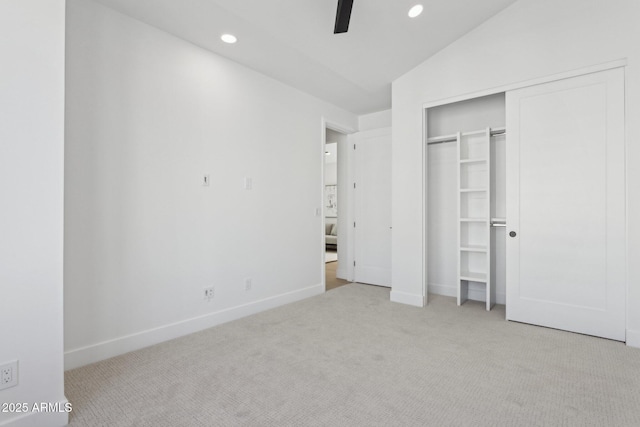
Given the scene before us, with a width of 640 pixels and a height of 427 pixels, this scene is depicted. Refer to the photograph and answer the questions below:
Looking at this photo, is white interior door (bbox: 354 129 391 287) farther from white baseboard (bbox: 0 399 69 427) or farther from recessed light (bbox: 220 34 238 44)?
white baseboard (bbox: 0 399 69 427)

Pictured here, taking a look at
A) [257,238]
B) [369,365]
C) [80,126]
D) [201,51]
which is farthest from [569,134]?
[80,126]

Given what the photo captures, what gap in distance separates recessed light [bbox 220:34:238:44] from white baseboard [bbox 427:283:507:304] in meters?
3.67

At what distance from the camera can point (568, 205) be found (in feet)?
9.68

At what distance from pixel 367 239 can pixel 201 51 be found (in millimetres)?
3259

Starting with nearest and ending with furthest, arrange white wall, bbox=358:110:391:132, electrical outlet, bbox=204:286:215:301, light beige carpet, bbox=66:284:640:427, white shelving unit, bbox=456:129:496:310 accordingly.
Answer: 1. light beige carpet, bbox=66:284:640:427
2. electrical outlet, bbox=204:286:215:301
3. white shelving unit, bbox=456:129:496:310
4. white wall, bbox=358:110:391:132

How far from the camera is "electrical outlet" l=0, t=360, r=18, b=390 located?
1521 millimetres

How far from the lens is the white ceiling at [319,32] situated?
8.31 ft

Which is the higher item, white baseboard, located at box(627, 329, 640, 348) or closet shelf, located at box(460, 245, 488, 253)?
closet shelf, located at box(460, 245, 488, 253)

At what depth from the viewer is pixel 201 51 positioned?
3018 millimetres

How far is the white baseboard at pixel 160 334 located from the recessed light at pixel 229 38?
8.22ft

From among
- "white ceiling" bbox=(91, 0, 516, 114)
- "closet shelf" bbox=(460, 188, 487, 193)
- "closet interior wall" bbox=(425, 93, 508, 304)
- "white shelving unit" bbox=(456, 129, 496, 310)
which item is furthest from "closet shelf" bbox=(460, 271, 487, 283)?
"white ceiling" bbox=(91, 0, 516, 114)

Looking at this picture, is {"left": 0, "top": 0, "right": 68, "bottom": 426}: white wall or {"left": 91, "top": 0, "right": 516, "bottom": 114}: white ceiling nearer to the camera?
{"left": 0, "top": 0, "right": 68, "bottom": 426}: white wall

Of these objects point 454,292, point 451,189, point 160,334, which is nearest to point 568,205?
point 451,189

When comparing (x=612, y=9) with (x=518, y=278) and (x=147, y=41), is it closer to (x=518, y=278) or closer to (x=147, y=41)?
(x=518, y=278)
